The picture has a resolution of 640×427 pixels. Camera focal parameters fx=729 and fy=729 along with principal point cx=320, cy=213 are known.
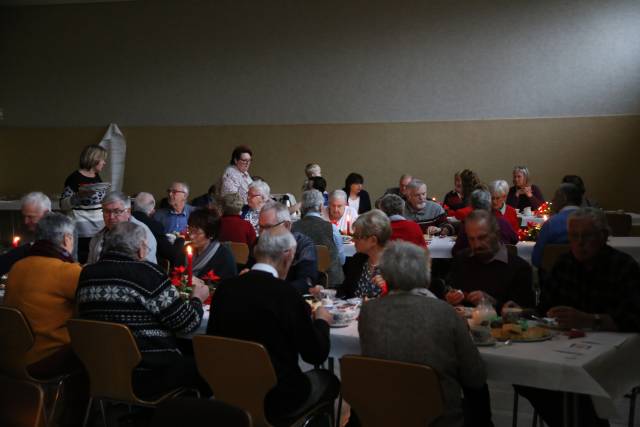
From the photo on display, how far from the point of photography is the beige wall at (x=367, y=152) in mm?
10797

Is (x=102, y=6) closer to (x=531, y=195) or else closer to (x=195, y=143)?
(x=195, y=143)

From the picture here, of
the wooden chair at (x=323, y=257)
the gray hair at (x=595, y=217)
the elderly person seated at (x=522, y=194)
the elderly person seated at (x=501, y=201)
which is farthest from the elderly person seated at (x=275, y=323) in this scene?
the elderly person seated at (x=522, y=194)

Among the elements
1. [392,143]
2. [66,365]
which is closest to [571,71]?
[392,143]

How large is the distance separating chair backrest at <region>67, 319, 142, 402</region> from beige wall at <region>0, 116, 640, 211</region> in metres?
8.30

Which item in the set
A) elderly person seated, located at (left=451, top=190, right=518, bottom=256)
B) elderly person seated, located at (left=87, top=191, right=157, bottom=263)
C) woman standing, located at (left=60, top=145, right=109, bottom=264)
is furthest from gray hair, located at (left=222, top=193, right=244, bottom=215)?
elderly person seated, located at (left=451, top=190, right=518, bottom=256)

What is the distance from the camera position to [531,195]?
9711 millimetres

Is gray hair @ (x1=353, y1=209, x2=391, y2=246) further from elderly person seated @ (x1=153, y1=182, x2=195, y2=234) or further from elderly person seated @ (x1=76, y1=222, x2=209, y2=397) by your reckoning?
elderly person seated @ (x1=153, y1=182, x2=195, y2=234)

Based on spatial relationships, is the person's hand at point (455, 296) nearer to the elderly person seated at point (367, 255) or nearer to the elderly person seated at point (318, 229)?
the elderly person seated at point (367, 255)

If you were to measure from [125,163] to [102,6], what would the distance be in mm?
2668

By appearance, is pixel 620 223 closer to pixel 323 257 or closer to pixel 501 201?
pixel 501 201

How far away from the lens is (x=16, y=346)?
12.6 ft

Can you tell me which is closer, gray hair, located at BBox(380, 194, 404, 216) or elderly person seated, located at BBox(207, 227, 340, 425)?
elderly person seated, located at BBox(207, 227, 340, 425)

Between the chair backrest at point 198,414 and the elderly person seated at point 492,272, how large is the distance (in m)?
2.15

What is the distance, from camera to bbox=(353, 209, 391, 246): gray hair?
4297mm
